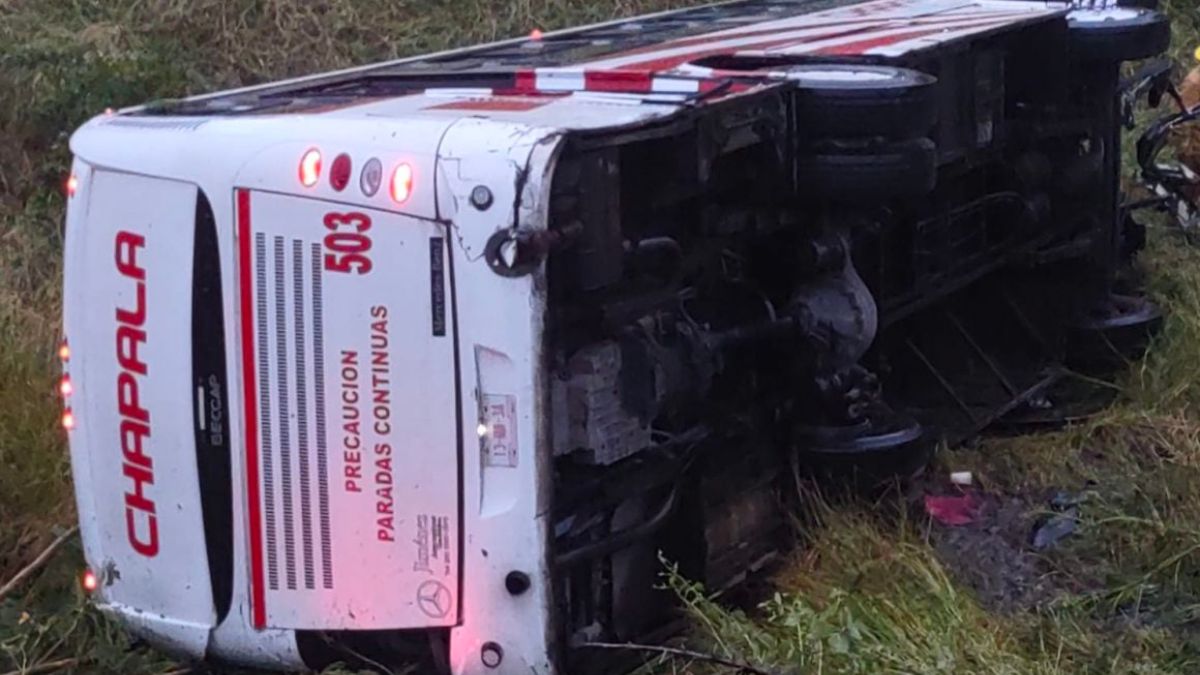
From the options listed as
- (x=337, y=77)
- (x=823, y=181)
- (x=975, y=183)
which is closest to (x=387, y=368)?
(x=823, y=181)

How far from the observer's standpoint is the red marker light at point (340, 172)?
3670 mm

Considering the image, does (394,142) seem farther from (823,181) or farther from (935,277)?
(935,277)

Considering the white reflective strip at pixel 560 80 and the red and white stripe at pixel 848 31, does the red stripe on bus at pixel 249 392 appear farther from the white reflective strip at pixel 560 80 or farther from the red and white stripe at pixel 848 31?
the red and white stripe at pixel 848 31

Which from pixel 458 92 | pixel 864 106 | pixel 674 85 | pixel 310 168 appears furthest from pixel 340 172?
pixel 864 106

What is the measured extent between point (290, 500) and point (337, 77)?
62.8 inches

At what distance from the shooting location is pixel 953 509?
493 centimetres

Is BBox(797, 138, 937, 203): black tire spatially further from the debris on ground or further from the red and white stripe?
the debris on ground

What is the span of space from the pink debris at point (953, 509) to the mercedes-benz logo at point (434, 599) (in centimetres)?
160

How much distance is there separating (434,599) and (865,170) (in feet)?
4.62

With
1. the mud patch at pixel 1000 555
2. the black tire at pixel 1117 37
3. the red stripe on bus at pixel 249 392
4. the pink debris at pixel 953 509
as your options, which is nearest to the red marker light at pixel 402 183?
the red stripe on bus at pixel 249 392

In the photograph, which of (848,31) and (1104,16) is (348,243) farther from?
(1104,16)

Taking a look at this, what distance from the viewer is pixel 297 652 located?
3939 millimetres

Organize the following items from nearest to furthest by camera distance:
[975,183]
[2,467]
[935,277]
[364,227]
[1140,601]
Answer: [364,227]
[1140,601]
[2,467]
[935,277]
[975,183]

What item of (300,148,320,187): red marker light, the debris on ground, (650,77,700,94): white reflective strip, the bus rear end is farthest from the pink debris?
(300,148,320,187): red marker light
